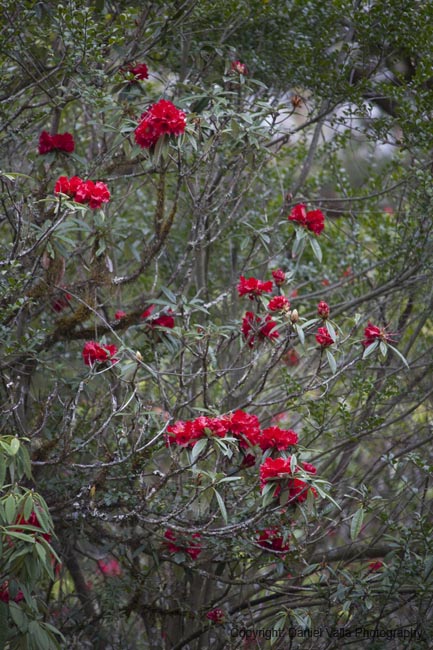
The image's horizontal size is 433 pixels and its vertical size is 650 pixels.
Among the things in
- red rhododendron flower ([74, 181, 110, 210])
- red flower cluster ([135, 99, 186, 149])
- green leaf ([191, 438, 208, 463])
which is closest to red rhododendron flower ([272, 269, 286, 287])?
red flower cluster ([135, 99, 186, 149])

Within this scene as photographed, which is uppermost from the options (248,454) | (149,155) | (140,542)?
(149,155)

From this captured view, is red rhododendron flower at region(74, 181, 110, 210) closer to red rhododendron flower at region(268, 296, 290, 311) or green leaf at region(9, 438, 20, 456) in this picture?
red rhododendron flower at region(268, 296, 290, 311)

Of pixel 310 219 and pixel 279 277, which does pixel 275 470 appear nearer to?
pixel 279 277

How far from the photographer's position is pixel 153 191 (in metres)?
4.84

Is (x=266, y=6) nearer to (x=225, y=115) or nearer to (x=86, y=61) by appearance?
(x=225, y=115)

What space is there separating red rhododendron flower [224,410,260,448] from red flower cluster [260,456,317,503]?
11cm

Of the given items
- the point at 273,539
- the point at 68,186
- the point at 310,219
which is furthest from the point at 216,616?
the point at 68,186

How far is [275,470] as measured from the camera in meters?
2.42

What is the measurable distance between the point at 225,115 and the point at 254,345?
903mm

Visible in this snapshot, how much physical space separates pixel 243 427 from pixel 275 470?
20 centimetres

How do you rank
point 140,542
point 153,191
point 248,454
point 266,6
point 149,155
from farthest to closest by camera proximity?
1. point 153,191
2. point 266,6
3. point 140,542
4. point 149,155
5. point 248,454

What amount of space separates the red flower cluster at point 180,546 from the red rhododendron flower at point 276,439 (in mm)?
574

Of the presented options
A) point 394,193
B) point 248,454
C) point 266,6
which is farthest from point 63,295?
point 394,193

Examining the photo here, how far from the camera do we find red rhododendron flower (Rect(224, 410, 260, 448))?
256cm
